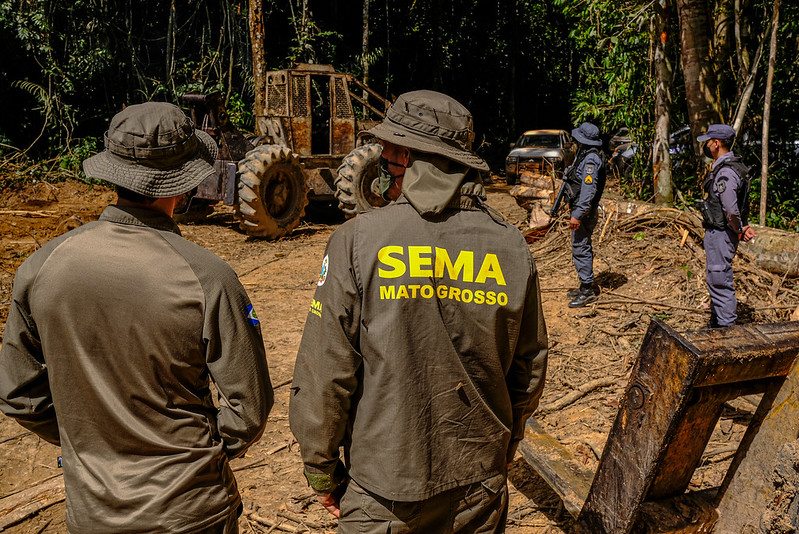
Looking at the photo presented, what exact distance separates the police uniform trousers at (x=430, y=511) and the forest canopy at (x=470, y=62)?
819 centimetres

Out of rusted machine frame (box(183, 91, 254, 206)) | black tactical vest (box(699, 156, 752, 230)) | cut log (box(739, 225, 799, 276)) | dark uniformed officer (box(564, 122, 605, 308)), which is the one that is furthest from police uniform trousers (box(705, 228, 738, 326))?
rusted machine frame (box(183, 91, 254, 206))

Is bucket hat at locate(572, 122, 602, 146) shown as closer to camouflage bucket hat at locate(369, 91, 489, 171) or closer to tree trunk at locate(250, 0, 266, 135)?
camouflage bucket hat at locate(369, 91, 489, 171)

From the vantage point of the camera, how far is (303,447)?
194 cm

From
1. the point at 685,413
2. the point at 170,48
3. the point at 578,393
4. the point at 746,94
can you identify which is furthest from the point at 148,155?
the point at 170,48

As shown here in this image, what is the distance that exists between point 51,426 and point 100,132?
16.8 meters

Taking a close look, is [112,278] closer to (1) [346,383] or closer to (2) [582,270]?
(1) [346,383]

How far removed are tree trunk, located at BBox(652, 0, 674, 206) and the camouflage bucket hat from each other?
330 inches

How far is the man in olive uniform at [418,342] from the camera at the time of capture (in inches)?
71.6

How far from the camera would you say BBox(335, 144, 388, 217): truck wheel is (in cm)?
973

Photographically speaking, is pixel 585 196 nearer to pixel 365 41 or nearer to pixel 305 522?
pixel 305 522

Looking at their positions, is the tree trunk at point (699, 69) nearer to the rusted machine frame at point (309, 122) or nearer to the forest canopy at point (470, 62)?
the forest canopy at point (470, 62)

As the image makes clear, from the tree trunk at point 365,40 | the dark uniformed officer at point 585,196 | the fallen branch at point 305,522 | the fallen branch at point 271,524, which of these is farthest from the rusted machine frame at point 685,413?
the tree trunk at point 365,40

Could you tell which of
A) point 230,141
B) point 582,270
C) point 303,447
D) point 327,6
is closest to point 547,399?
point 582,270

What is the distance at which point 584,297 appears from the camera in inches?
274
